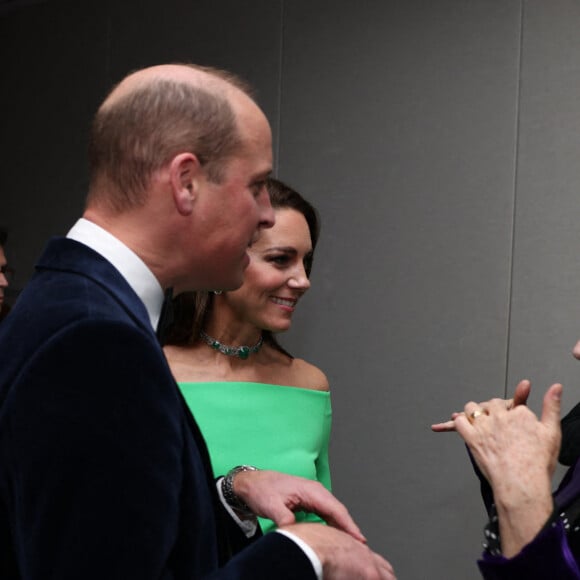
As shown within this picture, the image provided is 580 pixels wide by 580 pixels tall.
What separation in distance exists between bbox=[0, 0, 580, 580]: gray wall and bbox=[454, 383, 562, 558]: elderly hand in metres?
1.32

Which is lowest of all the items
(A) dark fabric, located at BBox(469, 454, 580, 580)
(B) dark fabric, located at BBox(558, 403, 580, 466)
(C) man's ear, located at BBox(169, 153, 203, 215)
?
(B) dark fabric, located at BBox(558, 403, 580, 466)

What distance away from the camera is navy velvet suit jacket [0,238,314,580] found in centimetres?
90

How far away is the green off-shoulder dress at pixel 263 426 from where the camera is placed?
83.0 inches

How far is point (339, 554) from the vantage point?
43.8 inches

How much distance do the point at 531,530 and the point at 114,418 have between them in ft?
2.65

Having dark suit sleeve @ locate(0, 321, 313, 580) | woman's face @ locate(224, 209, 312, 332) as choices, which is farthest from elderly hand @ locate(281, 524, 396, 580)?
woman's face @ locate(224, 209, 312, 332)

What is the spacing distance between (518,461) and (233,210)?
2.28 ft

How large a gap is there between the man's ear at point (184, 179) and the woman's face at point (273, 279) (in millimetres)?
1169

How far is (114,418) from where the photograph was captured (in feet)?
3.04

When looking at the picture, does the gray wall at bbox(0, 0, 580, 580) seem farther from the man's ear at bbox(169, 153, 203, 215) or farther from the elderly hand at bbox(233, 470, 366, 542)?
the man's ear at bbox(169, 153, 203, 215)

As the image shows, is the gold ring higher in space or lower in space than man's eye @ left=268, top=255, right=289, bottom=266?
lower

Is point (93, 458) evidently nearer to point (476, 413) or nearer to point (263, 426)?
point (476, 413)

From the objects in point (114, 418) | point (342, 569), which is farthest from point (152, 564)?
point (342, 569)

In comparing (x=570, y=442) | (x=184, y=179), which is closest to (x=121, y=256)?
(x=184, y=179)
